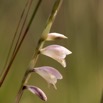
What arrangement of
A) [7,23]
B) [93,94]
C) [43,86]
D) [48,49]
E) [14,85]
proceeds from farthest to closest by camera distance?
[7,23]
[43,86]
[93,94]
[14,85]
[48,49]

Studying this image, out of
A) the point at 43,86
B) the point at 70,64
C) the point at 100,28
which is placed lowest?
the point at 43,86

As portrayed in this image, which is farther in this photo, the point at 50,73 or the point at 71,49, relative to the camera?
the point at 71,49

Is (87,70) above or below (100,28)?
below

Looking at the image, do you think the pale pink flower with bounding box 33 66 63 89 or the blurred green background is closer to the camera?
the pale pink flower with bounding box 33 66 63 89

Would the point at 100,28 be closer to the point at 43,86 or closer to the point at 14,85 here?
the point at 43,86

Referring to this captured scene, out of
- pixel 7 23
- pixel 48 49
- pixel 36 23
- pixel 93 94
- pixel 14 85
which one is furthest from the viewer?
pixel 36 23

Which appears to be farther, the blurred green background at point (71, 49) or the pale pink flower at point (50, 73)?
the blurred green background at point (71, 49)

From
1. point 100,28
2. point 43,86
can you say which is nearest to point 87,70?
point 43,86

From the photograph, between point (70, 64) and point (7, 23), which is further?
point (7, 23)
